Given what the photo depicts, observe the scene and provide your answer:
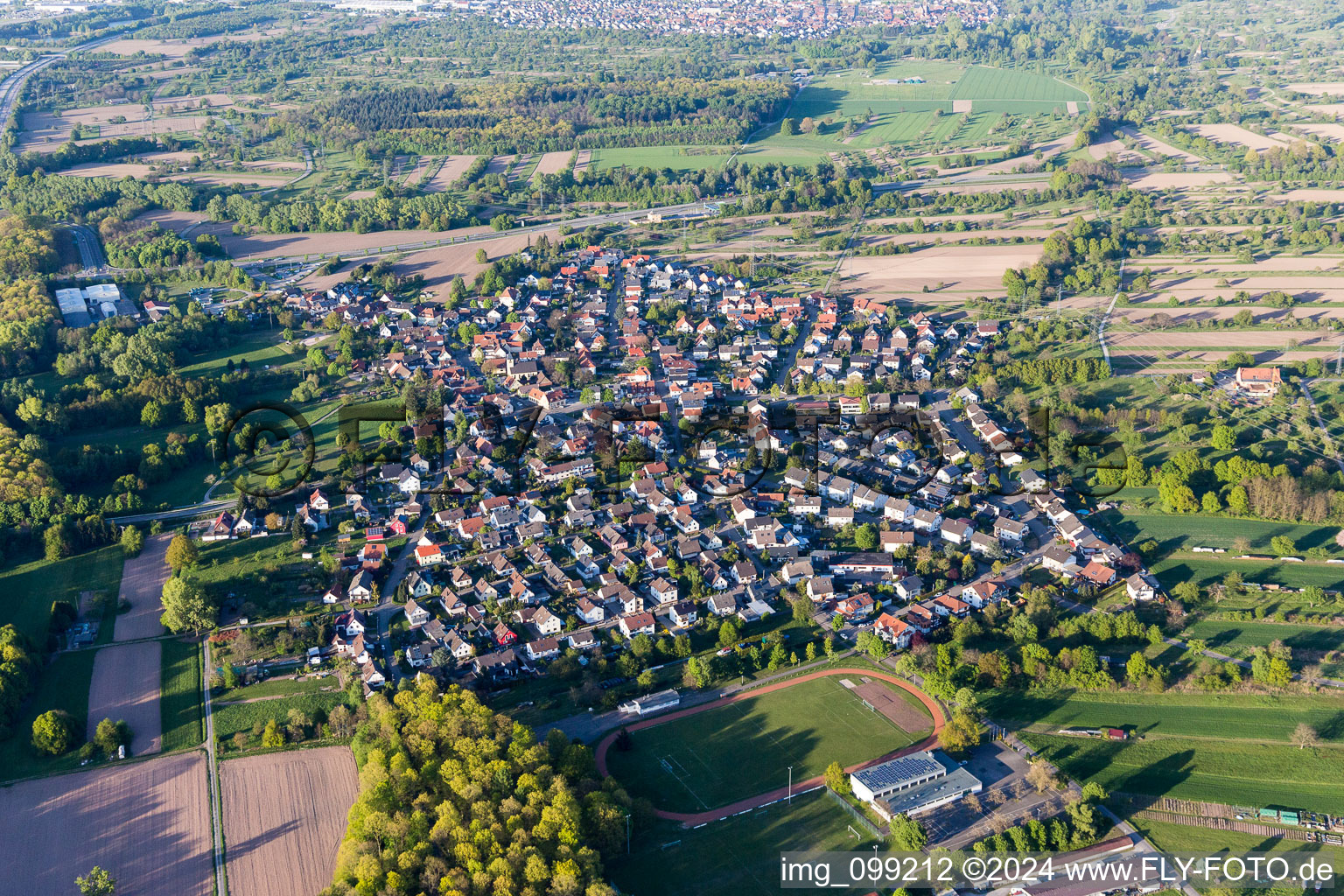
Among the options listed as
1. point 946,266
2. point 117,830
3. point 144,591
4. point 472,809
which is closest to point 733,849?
point 472,809

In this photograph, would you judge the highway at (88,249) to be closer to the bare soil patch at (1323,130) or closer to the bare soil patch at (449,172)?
the bare soil patch at (449,172)

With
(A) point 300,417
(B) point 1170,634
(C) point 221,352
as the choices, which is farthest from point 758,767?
(C) point 221,352

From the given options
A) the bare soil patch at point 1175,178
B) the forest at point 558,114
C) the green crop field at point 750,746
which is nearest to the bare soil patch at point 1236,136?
the bare soil patch at point 1175,178

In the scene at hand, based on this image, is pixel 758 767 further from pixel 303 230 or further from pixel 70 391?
pixel 303 230

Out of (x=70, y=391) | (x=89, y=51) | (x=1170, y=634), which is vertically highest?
(x=89, y=51)

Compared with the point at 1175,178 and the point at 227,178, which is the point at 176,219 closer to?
the point at 227,178

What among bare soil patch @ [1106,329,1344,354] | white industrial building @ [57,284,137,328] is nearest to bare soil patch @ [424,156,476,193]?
white industrial building @ [57,284,137,328]
